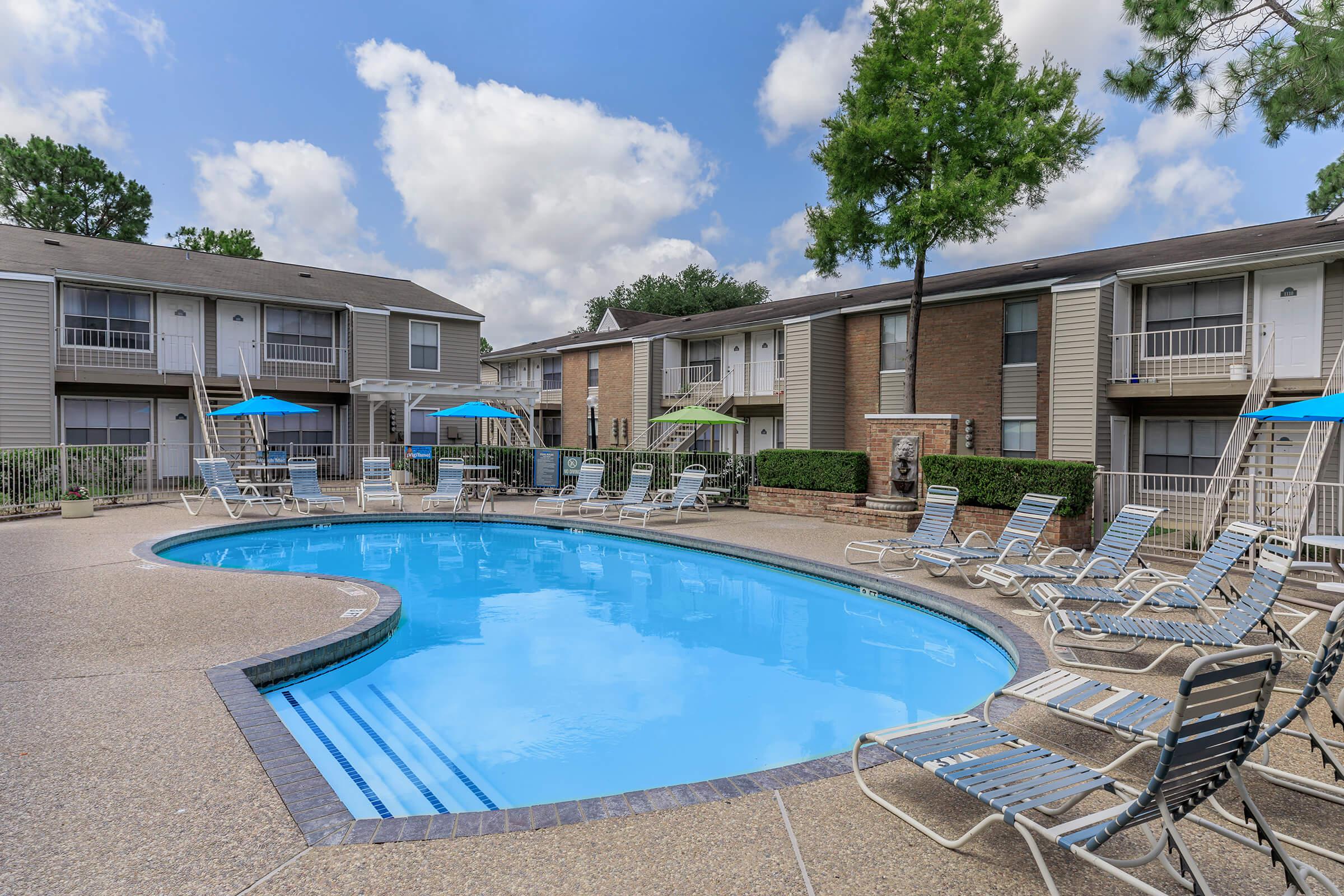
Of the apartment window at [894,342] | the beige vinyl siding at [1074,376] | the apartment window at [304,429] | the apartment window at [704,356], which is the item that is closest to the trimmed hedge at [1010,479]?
the beige vinyl siding at [1074,376]

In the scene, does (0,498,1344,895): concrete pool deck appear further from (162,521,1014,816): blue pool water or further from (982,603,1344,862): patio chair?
(162,521,1014,816): blue pool water

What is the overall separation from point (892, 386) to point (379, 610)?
16.7 metres

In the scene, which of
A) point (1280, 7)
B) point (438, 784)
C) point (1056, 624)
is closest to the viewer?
point (438, 784)

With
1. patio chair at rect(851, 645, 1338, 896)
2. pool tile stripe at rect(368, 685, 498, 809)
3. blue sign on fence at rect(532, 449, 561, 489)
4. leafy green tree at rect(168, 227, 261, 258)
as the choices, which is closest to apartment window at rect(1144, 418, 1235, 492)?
blue sign on fence at rect(532, 449, 561, 489)

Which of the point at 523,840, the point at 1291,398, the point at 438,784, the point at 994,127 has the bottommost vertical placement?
the point at 438,784

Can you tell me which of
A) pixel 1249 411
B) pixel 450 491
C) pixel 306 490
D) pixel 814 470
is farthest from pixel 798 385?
pixel 306 490

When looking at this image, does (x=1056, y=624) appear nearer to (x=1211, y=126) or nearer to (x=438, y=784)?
(x=438, y=784)

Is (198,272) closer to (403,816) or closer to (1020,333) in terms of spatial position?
(1020,333)

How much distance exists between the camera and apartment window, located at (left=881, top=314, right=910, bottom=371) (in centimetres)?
2098

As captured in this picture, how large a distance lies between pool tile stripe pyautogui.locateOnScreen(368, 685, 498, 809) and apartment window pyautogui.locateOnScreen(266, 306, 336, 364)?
21194 millimetres

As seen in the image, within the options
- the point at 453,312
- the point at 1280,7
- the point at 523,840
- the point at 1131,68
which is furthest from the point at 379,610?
the point at 453,312

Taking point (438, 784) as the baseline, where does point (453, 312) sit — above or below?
above

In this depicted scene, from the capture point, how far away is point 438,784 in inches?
189

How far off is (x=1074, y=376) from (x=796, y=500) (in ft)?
22.6
